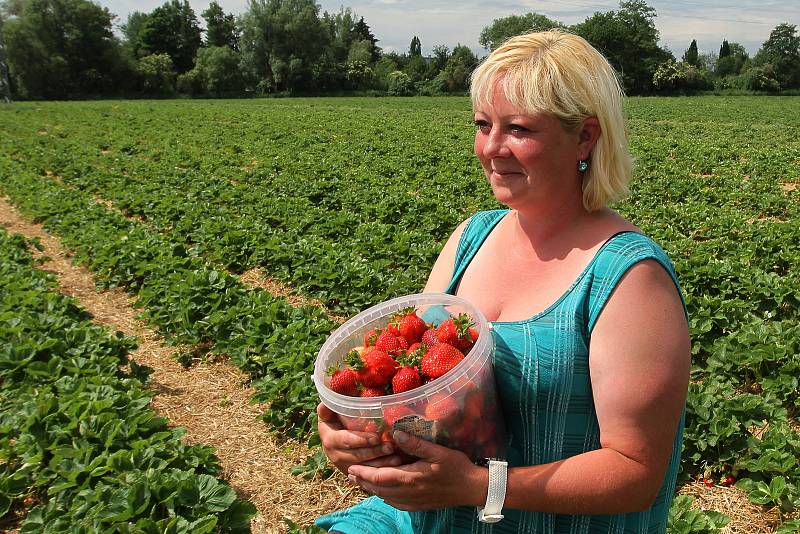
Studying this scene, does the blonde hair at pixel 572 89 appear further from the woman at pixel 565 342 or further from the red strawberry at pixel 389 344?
the red strawberry at pixel 389 344

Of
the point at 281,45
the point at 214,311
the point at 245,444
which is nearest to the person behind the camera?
the point at 245,444

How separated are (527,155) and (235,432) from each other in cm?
364

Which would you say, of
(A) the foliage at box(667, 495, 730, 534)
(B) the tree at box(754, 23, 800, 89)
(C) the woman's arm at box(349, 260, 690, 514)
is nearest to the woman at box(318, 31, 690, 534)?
(C) the woman's arm at box(349, 260, 690, 514)

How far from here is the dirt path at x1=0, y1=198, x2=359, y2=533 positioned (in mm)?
3822

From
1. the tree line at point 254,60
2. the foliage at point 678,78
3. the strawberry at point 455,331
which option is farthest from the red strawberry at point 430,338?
the foliage at point 678,78

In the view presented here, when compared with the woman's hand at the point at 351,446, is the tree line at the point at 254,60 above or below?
above

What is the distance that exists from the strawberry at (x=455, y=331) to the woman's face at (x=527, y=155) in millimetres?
418

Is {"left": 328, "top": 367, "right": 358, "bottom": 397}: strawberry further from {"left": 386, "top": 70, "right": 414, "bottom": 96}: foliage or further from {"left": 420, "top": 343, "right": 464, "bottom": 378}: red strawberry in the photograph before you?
{"left": 386, "top": 70, "right": 414, "bottom": 96}: foliage

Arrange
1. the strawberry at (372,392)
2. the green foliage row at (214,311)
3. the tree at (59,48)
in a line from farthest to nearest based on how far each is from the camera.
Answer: the tree at (59,48)
the green foliage row at (214,311)
the strawberry at (372,392)

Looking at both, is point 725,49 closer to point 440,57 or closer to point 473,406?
point 440,57

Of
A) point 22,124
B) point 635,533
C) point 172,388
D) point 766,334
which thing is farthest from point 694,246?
point 22,124

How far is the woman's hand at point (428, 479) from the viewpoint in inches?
60.7

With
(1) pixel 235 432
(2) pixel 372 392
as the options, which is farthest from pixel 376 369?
(1) pixel 235 432

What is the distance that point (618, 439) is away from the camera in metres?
1.54
